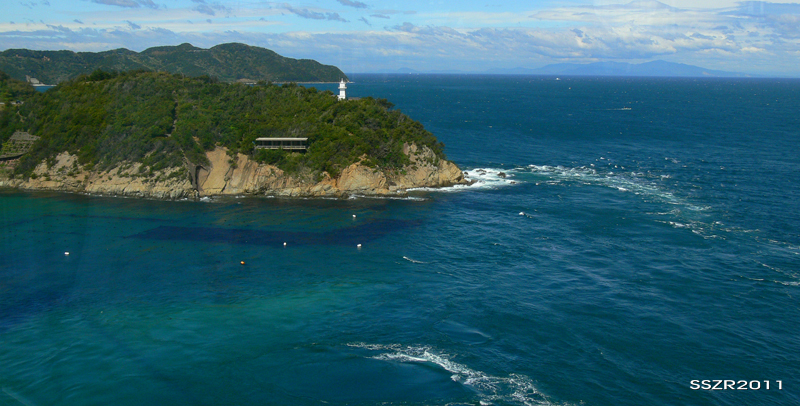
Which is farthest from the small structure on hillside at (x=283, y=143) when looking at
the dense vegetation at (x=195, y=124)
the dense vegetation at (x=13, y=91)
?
the dense vegetation at (x=13, y=91)

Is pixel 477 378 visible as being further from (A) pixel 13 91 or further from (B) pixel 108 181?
(A) pixel 13 91

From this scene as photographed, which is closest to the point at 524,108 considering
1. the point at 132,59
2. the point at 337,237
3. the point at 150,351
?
the point at 132,59

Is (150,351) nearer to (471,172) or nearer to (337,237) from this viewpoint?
(337,237)

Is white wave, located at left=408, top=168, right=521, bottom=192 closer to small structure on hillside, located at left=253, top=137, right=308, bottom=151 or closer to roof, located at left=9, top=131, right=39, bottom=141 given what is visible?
small structure on hillside, located at left=253, top=137, right=308, bottom=151

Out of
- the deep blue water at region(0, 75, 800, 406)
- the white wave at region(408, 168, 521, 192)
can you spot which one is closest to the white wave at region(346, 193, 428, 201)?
the deep blue water at region(0, 75, 800, 406)

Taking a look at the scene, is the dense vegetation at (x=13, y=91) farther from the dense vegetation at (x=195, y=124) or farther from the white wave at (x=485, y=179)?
the white wave at (x=485, y=179)
